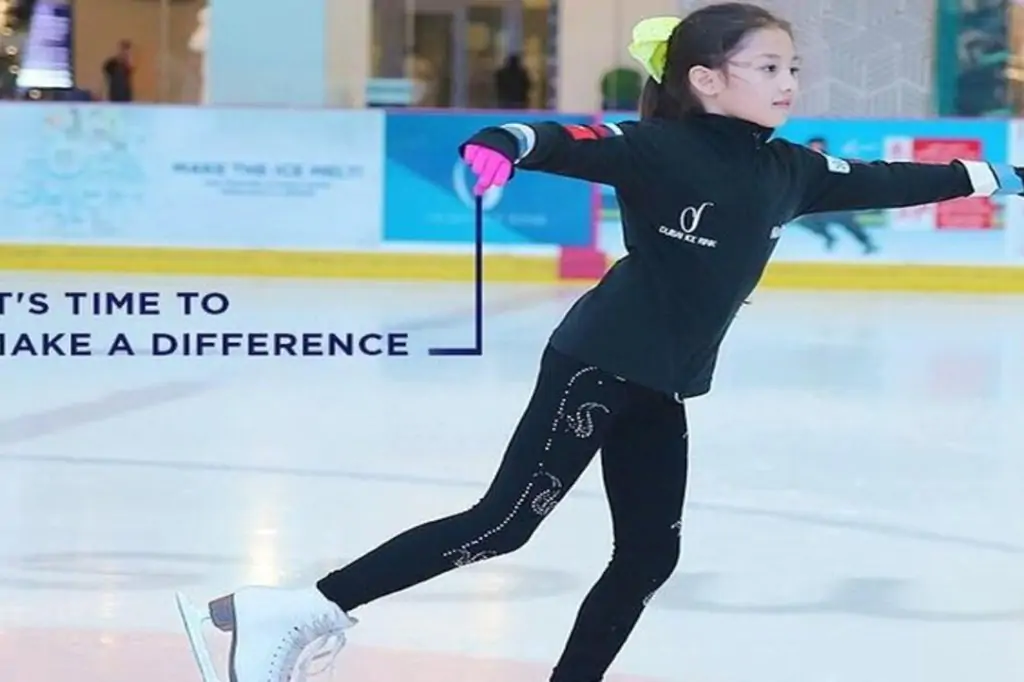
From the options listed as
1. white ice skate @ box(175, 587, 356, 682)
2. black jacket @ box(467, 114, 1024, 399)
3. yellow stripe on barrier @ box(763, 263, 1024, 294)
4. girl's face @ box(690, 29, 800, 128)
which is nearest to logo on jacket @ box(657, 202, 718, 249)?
black jacket @ box(467, 114, 1024, 399)

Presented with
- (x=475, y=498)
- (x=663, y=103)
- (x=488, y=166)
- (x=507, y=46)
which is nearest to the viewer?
(x=488, y=166)

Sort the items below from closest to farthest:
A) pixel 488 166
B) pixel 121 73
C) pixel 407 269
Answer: pixel 488 166
pixel 407 269
pixel 121 73

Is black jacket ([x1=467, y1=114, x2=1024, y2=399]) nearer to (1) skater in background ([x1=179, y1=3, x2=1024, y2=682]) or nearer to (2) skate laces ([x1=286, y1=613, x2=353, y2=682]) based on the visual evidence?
(1) skater in background ([x1=179, y1=3, x2=1024, y2=682])

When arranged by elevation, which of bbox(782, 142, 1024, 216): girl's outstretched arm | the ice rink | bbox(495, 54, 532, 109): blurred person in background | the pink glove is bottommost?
the ice rink

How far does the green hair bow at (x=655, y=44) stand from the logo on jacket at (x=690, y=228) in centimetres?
21

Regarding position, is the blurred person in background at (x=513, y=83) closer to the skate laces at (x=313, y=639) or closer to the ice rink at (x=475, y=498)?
the ice rink at (x=475, y=498)

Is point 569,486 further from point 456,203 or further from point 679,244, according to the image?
point 456,203

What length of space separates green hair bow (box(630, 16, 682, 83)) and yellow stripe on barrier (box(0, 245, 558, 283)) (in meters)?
7.49

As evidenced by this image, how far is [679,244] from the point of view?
2.21 metres

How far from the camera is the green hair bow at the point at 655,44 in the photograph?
2316 millimetres

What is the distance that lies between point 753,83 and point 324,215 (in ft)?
25.5

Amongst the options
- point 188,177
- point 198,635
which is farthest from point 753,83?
point 188,177

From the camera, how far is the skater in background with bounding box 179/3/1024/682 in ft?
7.23

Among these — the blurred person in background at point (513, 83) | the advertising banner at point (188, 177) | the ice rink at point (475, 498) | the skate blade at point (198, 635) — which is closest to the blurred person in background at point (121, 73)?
the blurred person in background at point (513, 83)
